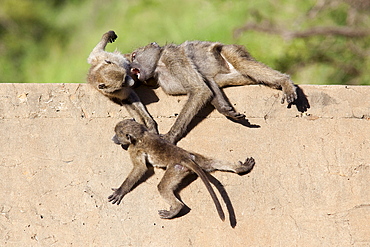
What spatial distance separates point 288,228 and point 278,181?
43 cm

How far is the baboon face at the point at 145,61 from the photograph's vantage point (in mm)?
5449

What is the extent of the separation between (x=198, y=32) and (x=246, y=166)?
7151 mm

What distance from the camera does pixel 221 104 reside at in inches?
201

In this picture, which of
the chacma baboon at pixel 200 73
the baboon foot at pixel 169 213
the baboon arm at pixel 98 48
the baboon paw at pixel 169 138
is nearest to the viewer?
the baboon foot at pixel 169 213

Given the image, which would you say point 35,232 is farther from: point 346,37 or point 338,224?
point 346,37

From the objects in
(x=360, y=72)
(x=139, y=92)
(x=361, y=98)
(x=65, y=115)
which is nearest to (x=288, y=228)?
(x=361, y=98)

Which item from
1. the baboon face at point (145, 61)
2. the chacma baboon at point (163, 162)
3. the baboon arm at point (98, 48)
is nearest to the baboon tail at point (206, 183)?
the chacma baboon at point (163, 162)

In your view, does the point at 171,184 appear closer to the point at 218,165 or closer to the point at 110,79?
the point at 218,165

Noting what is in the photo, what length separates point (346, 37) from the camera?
10375 millimetres

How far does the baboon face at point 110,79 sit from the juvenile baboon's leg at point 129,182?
0.80 meters

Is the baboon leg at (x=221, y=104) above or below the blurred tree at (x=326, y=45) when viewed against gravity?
above

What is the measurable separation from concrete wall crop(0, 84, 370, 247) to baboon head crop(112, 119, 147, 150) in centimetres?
15

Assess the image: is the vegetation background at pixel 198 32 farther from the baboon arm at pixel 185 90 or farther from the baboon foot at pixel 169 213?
the baboon foot at pixel 169 213

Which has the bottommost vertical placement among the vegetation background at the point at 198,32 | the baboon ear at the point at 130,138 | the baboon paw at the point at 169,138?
the vegetation background at the point at 198,32
